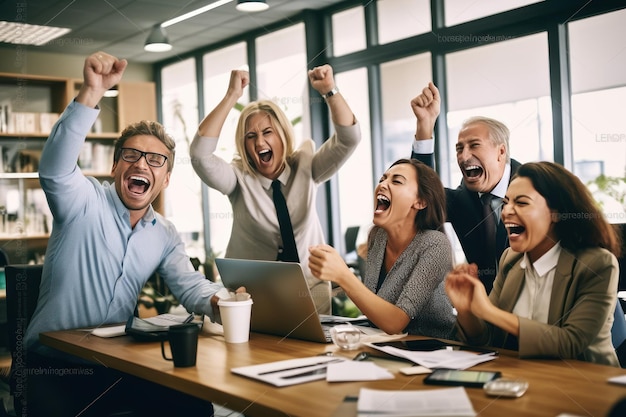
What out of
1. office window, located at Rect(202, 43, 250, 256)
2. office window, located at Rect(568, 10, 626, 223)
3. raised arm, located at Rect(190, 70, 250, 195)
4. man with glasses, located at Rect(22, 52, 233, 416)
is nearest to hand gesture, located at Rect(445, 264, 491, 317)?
man with glasses, located at Rect(22, 52, 233, 416)

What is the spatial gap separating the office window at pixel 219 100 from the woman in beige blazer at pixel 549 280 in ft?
17.4

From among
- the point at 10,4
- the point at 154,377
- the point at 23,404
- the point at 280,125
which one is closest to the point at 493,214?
the point at 280,125

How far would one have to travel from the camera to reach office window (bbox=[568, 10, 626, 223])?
4031 millimetres

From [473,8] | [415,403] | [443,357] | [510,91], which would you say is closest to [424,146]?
[443,357]

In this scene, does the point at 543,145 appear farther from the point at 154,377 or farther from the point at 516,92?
the point at 154,377

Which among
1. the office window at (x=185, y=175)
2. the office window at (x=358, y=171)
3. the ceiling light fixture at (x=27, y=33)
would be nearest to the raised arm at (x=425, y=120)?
the office window at (x=358, y=171)

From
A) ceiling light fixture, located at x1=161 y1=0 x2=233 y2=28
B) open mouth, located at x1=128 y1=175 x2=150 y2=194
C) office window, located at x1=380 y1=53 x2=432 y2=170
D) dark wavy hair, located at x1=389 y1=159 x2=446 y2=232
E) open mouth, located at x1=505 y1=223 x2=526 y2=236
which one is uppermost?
ceiling light fixture, located at x1=161 y1=0 x2=233 y2=28

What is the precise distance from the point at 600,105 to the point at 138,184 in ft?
9.99

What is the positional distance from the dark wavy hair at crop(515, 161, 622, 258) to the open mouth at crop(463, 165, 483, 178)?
0.64 metres

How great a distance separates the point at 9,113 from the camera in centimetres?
639

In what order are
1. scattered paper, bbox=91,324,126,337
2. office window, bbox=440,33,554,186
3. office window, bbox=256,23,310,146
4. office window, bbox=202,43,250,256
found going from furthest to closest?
office window, bbox=202,43,250,256 < office window, bbox=256,23,310,146 < office window, bbox=440,33,554,186 < scattered paper, bbox=91,324,126,337

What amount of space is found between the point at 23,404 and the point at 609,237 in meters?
1.93

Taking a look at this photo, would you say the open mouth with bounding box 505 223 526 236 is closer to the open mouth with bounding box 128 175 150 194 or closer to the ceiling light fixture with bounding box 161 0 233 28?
the open mouth with bounding box 128 175 150 194

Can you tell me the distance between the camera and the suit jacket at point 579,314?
1722 millimetres
